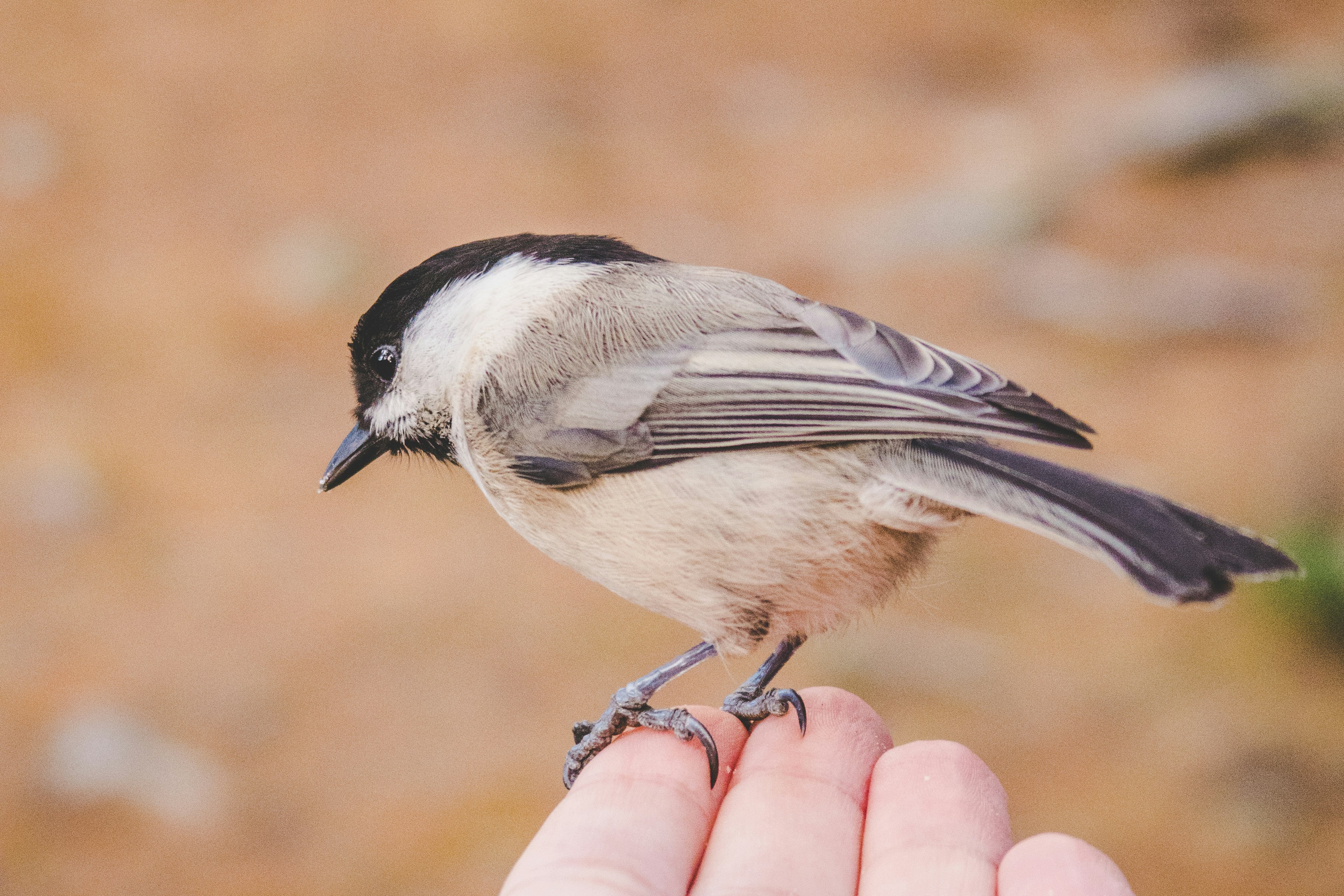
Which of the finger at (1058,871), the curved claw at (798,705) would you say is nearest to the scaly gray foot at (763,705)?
the curved claw at (798,705)

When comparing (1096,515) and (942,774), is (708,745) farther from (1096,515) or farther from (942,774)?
(1096,515)

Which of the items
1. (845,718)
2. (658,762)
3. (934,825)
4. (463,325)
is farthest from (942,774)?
(463,325)

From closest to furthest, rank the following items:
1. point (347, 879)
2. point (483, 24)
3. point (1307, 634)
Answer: point (347, 879) → point (1307, 634) → point (483, 24)

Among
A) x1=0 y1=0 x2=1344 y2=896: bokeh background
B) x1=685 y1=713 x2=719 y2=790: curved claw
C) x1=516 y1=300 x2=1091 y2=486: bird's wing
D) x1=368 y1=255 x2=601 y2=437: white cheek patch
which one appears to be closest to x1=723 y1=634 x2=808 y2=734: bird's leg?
x1=685 y1=713 x2=719 y2=790: curved claw

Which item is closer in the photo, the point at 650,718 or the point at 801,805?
the point at 801,805

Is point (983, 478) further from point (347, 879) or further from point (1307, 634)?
point (1307, 634)

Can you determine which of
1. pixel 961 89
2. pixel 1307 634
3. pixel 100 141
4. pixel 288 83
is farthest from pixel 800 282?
pixel 100 141
